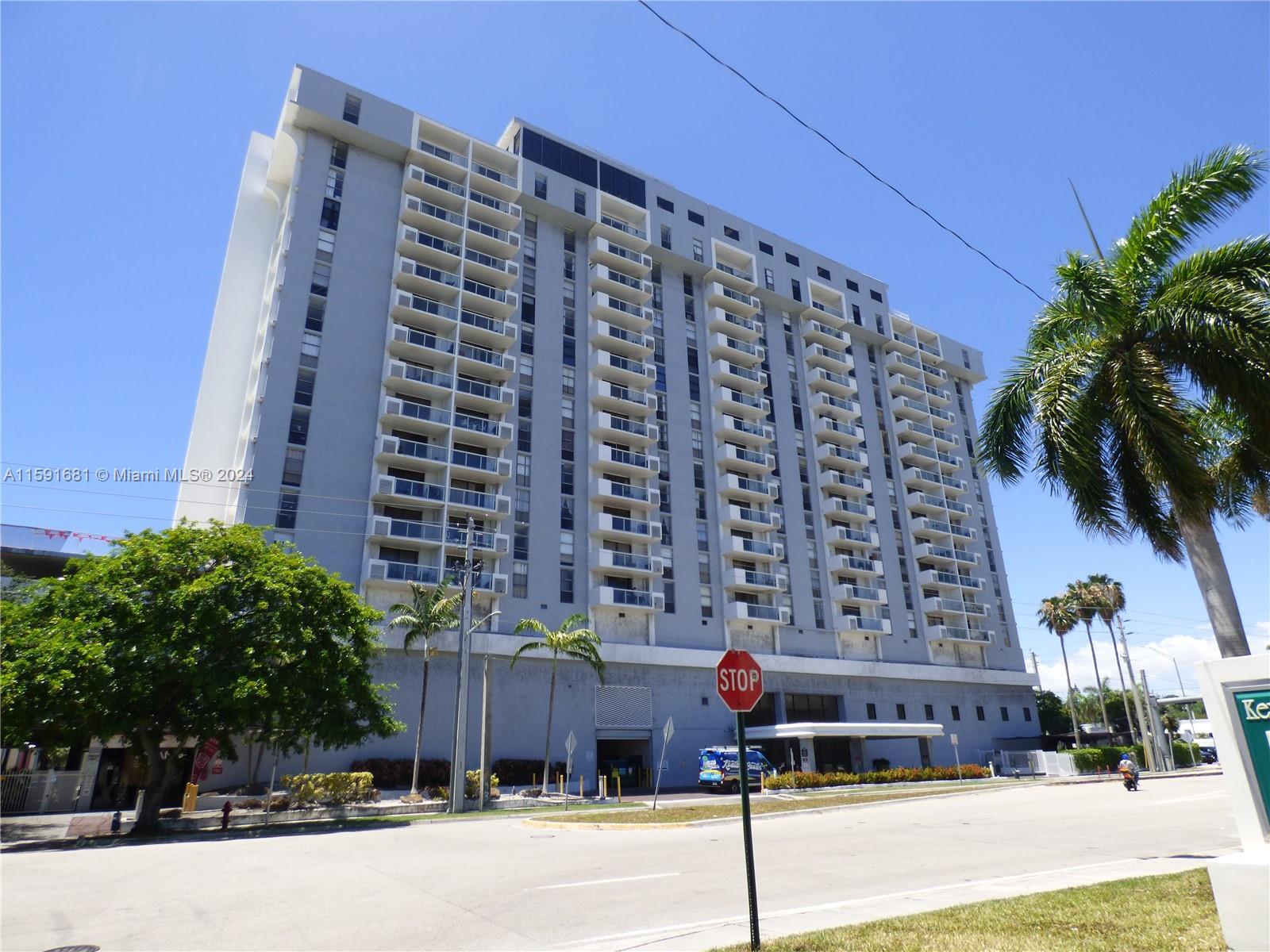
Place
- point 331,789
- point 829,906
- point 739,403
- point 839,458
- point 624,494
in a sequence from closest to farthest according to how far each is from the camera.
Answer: point 829,906 < point 331,789 < point 624,494 < point 739,403 < point 839,458

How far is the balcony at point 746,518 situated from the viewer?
58.4 m

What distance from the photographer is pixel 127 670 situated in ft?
81.3

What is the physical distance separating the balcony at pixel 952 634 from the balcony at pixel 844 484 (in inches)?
539

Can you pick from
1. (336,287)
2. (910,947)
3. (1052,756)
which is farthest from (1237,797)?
(1052,756)

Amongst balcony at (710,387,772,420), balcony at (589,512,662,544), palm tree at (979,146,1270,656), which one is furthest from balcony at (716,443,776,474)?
palm tree at (979,146,1270,656)

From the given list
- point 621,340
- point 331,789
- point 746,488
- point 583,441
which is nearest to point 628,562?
point 583,441

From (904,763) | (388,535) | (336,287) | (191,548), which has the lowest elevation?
(904,763)

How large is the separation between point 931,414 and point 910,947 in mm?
78277

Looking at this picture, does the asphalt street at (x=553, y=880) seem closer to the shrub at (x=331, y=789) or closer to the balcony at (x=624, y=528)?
the shrub at (x=331, y=789)

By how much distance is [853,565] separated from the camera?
63.9 m

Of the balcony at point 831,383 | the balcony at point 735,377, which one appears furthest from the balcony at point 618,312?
the balcony at point 831,383

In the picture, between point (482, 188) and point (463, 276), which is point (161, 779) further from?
point (482, 188)

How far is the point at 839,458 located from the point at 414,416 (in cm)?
3899

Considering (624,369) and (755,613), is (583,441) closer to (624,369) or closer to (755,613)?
(624,369)
